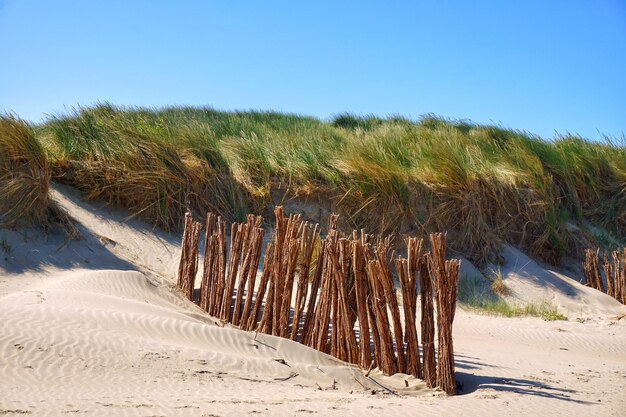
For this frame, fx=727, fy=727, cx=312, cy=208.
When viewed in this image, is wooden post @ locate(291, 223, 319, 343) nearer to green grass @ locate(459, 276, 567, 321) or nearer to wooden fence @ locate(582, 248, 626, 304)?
green grass @ locate(459, 276, 567, 321)

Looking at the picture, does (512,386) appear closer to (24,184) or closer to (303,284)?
(303,284)

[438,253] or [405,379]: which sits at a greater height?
[438,253]

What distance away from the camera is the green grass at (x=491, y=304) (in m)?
9.21

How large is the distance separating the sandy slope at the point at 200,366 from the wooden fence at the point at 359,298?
0.66 ft

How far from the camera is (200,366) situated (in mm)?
→ 4895

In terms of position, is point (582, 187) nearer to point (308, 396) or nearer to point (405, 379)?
point (405, 379)

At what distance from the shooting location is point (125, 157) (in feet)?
32.6

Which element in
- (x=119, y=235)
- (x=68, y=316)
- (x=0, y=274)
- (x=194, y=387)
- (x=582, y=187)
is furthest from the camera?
(x=582, y=187)

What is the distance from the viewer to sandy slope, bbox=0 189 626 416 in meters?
4.16

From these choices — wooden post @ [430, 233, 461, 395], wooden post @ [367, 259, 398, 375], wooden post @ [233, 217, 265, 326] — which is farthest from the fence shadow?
wooden post @ [233, 217, 265, 326]

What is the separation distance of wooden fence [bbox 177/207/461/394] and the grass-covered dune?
350cm

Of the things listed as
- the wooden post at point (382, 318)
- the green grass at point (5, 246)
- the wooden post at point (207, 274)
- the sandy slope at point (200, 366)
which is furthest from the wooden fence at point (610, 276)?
the green grass at point (5, 246)

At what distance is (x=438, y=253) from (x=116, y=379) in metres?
2.26

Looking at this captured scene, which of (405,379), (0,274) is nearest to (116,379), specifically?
(405,379)
